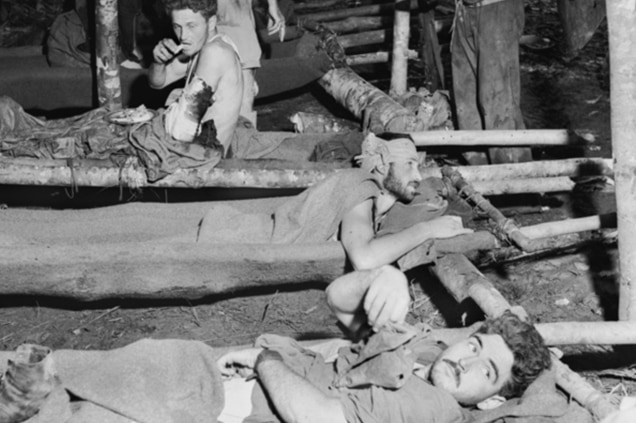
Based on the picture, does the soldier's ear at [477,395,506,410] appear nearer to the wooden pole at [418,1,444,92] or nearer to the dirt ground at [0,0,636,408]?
the dirt ground at [0,0,636,408]

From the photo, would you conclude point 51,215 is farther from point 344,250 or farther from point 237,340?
point 344,250

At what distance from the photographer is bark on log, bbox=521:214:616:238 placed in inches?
222

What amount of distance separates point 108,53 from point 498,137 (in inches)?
112

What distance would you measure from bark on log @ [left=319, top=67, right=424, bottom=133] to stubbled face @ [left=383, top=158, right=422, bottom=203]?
161 centimetres

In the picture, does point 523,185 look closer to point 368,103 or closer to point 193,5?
point 368,103

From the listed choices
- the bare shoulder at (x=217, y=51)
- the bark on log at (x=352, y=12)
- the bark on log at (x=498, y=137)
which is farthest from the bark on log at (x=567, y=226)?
the bark on log at (x=352, y=12)

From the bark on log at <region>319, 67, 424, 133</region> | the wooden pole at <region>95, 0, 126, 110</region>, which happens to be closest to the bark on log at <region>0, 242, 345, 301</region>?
the wooden pole at <region>95, 0, 126, 110</region>

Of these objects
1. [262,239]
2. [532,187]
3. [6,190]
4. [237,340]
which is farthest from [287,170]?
[6,190]

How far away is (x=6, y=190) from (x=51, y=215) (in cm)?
105

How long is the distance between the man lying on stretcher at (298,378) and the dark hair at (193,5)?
2468 millimetres

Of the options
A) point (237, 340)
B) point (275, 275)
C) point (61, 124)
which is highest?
point (61, 124)

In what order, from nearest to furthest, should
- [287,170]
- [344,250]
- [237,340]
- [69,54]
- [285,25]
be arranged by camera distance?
[344,250] → [237,340] → [287,170] → [69,54] → [285,25]

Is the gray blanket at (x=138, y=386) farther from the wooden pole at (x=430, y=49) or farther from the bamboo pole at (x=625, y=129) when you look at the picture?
the wooden pole at (x=430, y=49)

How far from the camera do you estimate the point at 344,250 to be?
530 centimetres
